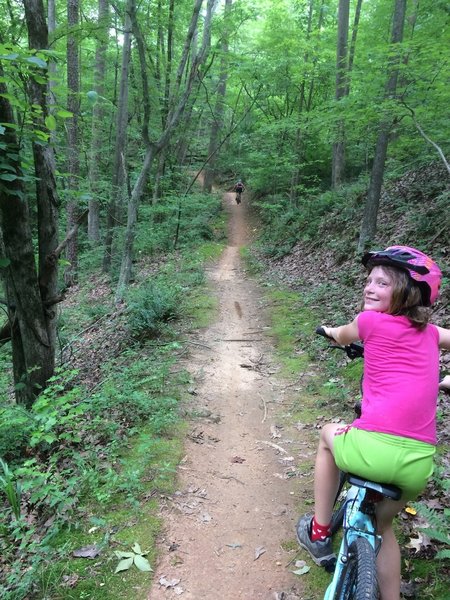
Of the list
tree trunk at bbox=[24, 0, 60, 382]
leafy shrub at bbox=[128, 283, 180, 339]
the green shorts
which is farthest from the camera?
leafy shrub at bbox=[128, 283, 180, 339]

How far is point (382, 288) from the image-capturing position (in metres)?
2.44

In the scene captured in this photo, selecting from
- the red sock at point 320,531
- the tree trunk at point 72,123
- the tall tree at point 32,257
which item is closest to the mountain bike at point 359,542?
the red sock at point 320,531

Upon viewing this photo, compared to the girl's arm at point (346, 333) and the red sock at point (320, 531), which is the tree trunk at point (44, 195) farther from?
the red sock at point (320, 531)

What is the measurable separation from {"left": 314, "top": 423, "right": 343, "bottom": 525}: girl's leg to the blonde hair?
2.61 feet

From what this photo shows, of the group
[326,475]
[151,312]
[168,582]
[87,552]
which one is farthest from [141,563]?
[151,312]

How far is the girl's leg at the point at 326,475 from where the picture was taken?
8.63ft

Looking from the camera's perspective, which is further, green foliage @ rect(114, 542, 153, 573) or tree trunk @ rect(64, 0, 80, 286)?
tree trunk @ rect(64, 0, 80, 286)

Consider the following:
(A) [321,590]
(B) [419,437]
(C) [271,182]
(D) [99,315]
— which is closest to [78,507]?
(A) [321,590]

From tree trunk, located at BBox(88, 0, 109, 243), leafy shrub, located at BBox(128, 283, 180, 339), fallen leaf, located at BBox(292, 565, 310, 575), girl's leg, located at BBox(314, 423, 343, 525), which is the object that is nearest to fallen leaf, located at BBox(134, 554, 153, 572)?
fallen leaf, located at BBox(292, 565, 310, 575)

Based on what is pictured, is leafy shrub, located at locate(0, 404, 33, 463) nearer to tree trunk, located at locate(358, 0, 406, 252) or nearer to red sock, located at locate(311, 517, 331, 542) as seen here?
red sock, located at locate(311, 517, 331, 542)

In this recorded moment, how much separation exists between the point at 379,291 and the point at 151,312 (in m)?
6.35

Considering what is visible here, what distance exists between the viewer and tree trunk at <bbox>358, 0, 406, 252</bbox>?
882 centimetres

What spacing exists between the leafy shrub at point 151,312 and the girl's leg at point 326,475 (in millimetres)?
5772

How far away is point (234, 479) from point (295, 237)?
13082mm
